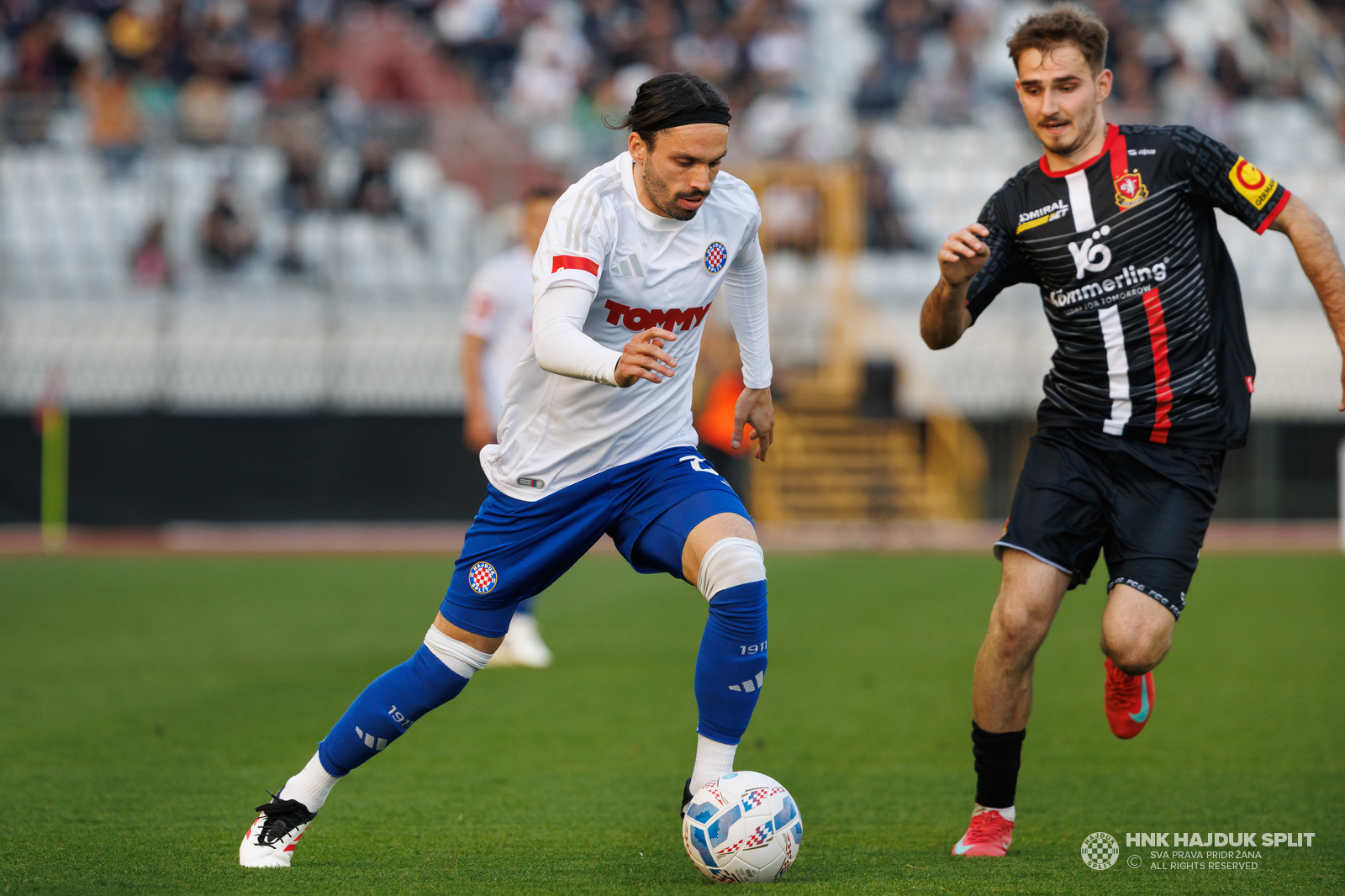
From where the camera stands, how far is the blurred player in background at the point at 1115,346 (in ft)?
14.0

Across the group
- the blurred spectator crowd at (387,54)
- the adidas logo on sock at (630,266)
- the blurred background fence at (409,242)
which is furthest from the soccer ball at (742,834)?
the blurred spectator crowd at (387,54)

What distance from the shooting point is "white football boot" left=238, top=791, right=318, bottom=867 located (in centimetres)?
401

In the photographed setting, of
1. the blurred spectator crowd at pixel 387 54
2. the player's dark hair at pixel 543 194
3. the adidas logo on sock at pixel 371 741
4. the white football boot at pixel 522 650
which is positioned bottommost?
the white football boot at pixel 522 650

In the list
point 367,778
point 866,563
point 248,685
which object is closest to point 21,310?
point 866,563

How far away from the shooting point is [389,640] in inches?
353

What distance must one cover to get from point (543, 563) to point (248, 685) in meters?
3.78

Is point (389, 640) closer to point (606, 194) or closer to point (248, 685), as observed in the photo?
point (248, 685)

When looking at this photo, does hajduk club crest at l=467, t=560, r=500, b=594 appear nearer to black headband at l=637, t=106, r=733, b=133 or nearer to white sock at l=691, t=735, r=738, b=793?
white sock at l=691, t=735, r=738, b=793

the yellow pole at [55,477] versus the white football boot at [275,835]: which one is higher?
the white football boot at [275,835]

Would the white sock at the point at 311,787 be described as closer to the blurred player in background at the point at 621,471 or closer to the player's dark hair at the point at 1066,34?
the blurred player in background at the point at 621,471

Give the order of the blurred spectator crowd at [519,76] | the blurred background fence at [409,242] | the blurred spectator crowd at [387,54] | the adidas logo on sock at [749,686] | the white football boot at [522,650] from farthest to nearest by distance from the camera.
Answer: the blurred spectator crowd at [387,54] < the blurred spectator crowd at [519,76] < the blurred background fence at [409,242] < the white football boot at [522,650] < the adidas logo on sock at [749,686]

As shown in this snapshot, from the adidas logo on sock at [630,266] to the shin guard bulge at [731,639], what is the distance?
2.60ft

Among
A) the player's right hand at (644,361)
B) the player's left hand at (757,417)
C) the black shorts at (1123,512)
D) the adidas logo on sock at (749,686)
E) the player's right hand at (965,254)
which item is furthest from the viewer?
the player's left hand at (757,417)

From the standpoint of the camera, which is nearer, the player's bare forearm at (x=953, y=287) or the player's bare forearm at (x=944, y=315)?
the player's bare forearm at (x=953, y=287)
